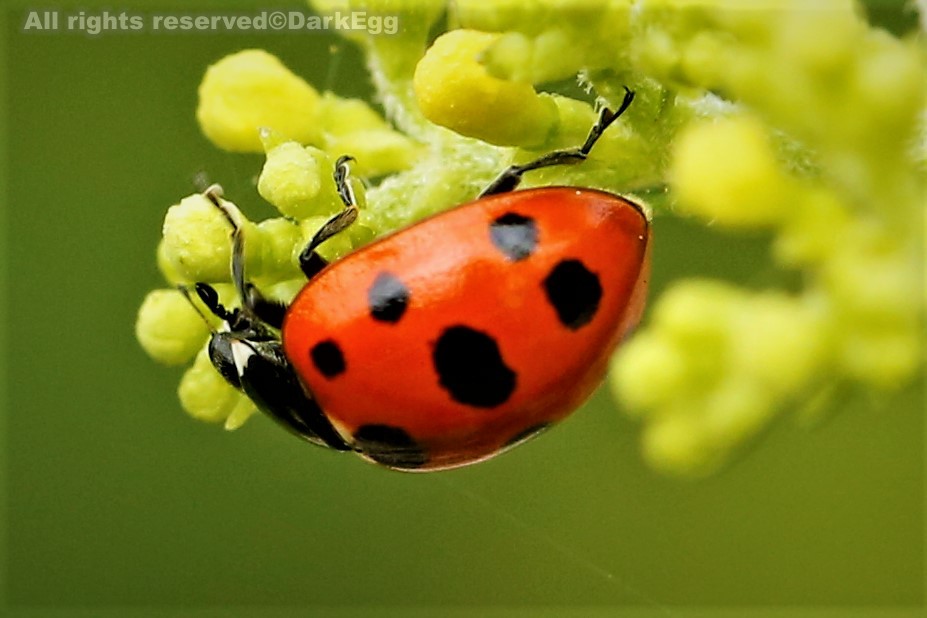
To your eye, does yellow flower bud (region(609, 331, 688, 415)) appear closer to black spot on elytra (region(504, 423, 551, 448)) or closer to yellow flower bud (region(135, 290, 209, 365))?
black spot on elytra (region(504, 423, 551, 448))

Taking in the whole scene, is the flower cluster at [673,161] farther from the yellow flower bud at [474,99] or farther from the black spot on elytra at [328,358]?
the black spot on elytra at [328,358]

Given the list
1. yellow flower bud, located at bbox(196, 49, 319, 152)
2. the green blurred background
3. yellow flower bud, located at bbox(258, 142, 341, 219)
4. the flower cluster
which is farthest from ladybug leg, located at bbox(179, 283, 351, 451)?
the green blurred background

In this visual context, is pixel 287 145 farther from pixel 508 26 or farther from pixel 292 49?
pixel 292 49

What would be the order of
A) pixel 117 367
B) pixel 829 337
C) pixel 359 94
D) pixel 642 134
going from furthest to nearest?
Result: pixel 117 367, pixel 359 94, pixel 642 134, pixel 829 337

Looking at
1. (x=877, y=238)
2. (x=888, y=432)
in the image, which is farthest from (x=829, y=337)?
(x=888, y=432)

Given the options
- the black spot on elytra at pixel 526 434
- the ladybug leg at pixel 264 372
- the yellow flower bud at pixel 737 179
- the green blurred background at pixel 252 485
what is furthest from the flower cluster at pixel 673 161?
the green blurred background at pixel 252 485

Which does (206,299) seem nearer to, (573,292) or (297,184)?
(297,184)
